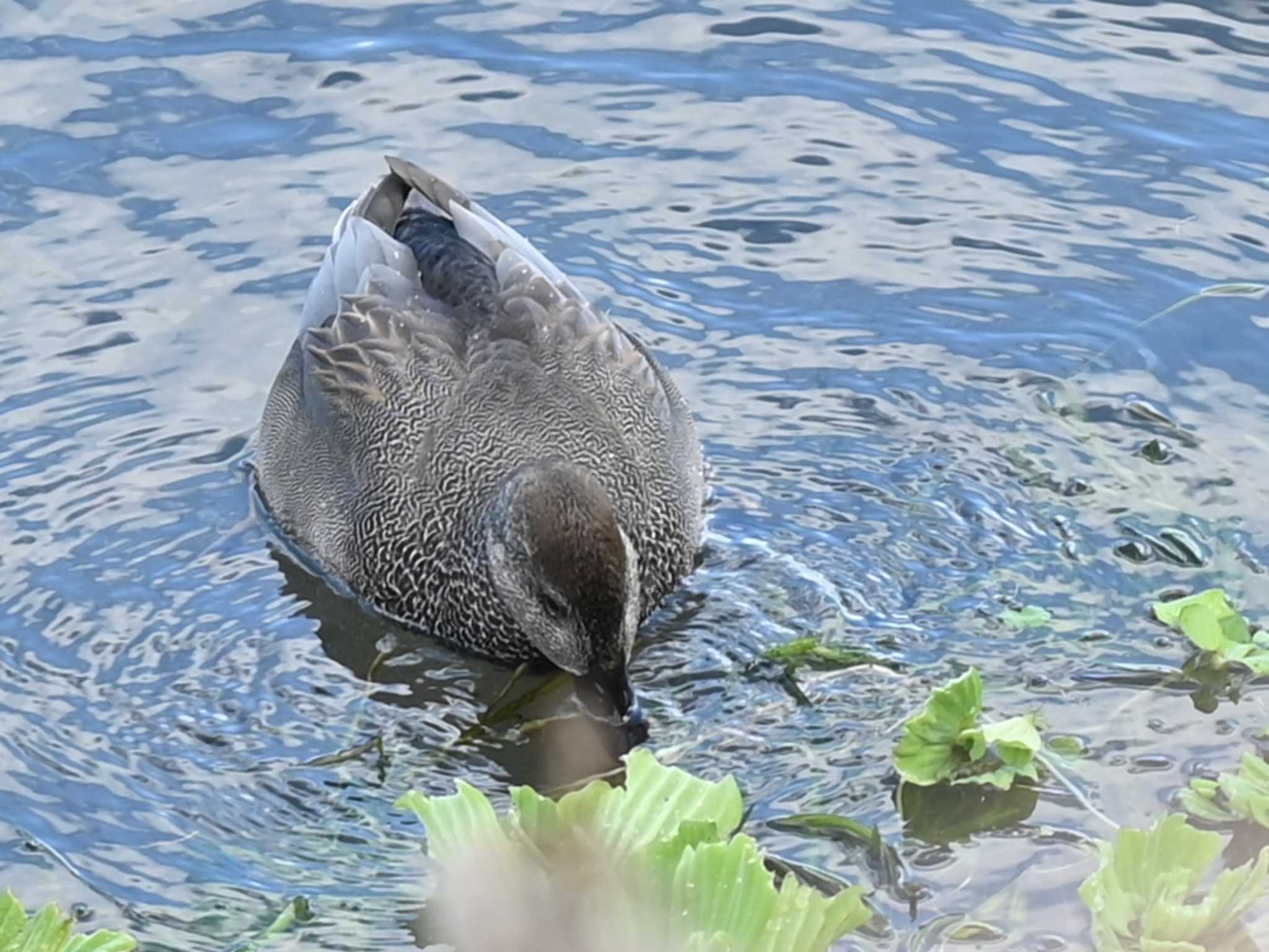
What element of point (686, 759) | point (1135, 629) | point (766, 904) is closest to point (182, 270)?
point (686, 759)

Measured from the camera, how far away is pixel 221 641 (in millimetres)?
7980

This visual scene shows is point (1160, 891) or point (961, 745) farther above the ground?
point (1160, 891)

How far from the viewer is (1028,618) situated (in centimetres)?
773

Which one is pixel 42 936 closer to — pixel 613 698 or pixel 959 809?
pixel 613 698

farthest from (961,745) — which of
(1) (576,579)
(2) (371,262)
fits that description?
(2) (371,262)

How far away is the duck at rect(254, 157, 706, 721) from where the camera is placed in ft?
26.1

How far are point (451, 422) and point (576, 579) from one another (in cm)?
122

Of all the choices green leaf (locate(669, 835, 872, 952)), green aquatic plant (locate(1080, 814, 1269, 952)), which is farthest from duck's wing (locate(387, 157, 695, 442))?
green aquatic plant (locate(1080, 814, 1269, 952))

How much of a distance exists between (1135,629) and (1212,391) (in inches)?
65.4

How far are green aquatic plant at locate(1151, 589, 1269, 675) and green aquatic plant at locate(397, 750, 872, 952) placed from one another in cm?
180

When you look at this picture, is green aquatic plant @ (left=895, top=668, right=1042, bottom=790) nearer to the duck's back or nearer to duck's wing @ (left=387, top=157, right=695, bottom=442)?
the duck's back

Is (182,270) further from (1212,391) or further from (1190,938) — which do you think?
(1190,938)

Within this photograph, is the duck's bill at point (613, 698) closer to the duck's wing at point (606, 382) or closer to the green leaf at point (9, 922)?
the duck's wing at point (606, 382)

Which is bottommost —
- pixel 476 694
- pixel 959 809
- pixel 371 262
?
pixel 476 694
